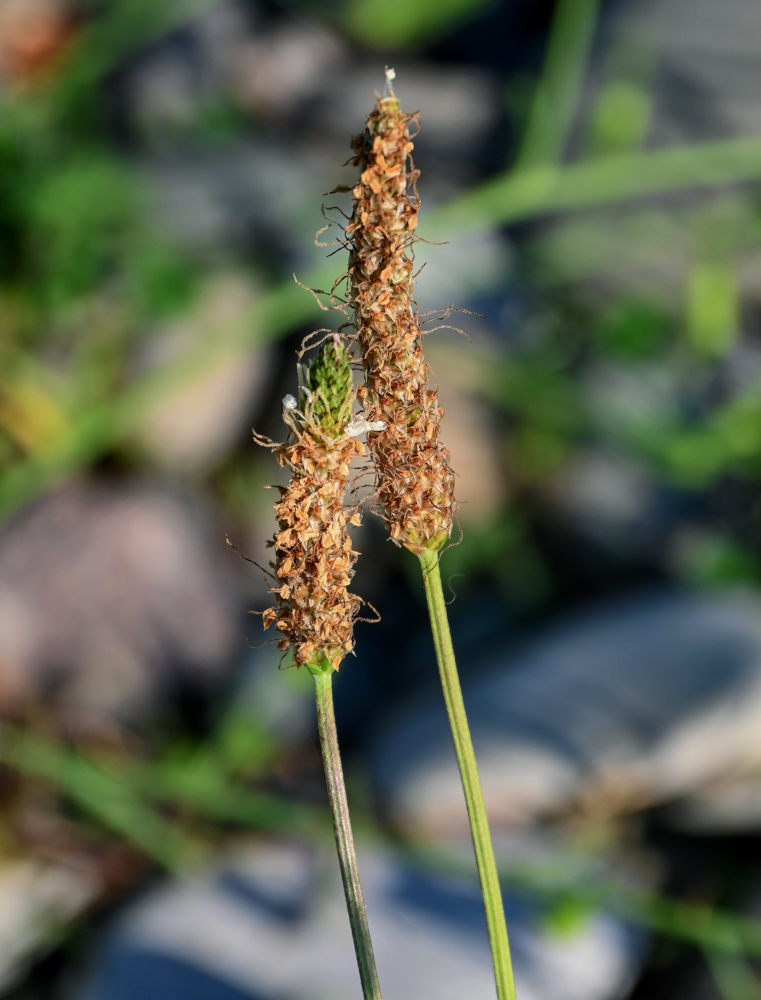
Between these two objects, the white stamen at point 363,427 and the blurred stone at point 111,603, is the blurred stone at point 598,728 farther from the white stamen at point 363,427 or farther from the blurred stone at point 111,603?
the white stamen at point 363,427

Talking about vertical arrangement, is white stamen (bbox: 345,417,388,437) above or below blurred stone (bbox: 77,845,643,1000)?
below

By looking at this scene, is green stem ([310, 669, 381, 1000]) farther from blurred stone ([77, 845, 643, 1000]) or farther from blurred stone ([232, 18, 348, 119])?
blurred stone ([232, 18, 348, 119])

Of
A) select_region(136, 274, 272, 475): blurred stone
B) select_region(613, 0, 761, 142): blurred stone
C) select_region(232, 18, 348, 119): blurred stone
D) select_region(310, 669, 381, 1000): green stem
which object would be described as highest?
select_region(232, 18, 348, 119): blurred stone

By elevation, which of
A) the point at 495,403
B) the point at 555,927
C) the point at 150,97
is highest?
the point at 150,97

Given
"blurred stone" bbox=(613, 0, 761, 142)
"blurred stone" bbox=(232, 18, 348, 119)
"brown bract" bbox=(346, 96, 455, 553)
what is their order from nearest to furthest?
1. "brown bract" bbox=(346, 96, 455, 553)
2. "blurred stone" bbox=(613, 0, 761, 142)
3. "blurred stone" bbox=(232, 18, 348, 119)

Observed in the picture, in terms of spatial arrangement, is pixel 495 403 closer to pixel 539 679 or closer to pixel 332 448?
pixel 539 679

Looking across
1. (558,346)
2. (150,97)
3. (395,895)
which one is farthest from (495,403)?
(150,97)

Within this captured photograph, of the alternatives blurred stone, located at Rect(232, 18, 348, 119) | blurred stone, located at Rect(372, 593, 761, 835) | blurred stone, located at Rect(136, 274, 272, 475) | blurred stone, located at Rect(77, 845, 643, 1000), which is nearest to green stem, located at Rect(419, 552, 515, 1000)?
blurred stone, located at Rect(77, 845, 643, 1000)
